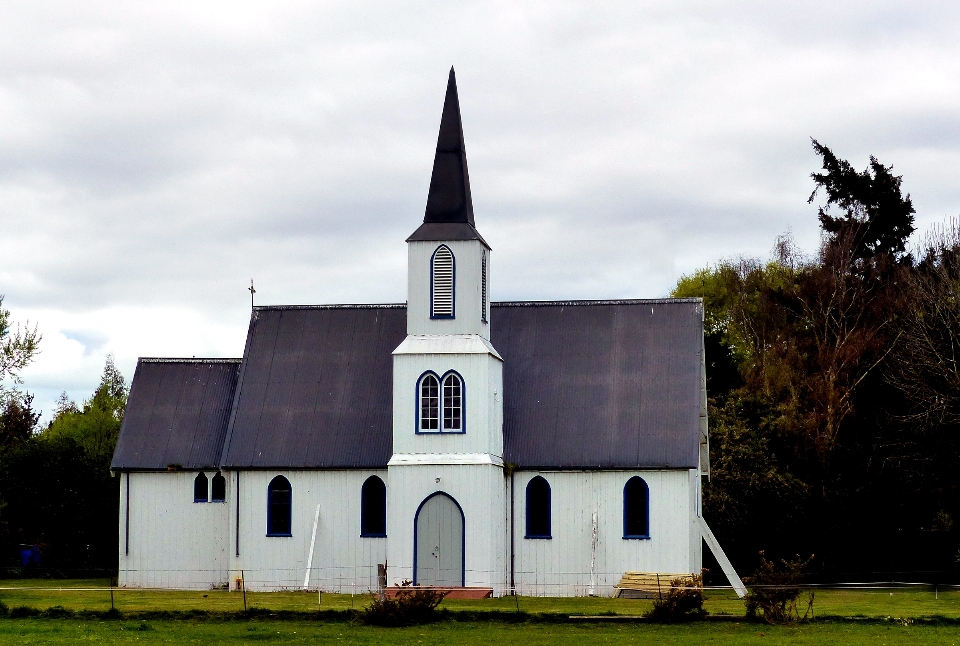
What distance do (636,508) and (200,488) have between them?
47.7 ft

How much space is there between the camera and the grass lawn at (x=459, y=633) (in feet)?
95.2

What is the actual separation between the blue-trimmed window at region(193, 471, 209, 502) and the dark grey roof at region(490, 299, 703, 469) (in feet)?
33.9

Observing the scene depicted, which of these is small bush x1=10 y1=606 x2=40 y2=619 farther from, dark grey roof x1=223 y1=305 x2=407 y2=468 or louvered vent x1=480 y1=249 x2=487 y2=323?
louvered vent x1=480 y1=249 x2=487 y2=323

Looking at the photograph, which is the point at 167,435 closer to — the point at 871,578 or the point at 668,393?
the point at 668,393

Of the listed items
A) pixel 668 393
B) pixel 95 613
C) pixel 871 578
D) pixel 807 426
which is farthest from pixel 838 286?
pixel 95 613

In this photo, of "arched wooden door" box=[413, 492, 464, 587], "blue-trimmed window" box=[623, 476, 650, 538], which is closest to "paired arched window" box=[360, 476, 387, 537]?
"arched wooden door" box=[413, 492, 464, 587]

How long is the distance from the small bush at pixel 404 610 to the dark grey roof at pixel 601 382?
11848 millimetres

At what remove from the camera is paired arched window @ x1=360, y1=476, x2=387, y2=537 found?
148 ft

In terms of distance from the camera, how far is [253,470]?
4588 cm

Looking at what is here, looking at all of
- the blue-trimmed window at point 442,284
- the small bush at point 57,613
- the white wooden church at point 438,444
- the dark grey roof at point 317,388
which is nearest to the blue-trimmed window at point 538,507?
the white wooden church at point 438,444

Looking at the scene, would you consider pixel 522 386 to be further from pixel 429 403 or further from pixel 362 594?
pixel 362 594

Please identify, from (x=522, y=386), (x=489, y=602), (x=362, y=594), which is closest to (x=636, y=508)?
(x=522, y=386)

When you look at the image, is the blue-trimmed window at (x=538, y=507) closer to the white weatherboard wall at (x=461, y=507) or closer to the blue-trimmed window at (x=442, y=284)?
the white weatherboard wall at (x=461, y=507)

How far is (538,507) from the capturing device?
44.8m
